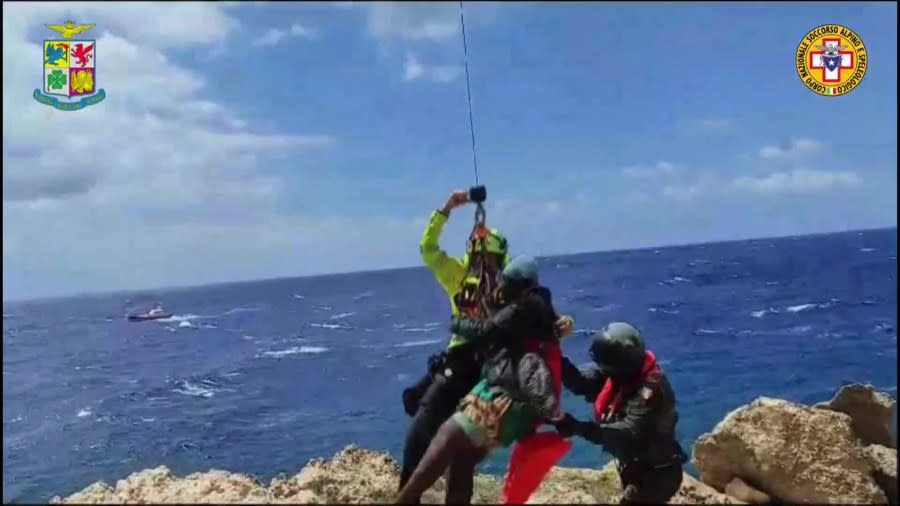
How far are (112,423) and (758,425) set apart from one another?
41.1 metres

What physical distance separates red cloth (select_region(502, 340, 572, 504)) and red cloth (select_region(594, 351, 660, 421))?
1.04 metres

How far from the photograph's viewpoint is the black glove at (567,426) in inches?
231

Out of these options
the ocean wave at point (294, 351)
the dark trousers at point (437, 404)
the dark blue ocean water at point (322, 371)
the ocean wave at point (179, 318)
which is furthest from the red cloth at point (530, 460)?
the ocean wave at point (179, 318)

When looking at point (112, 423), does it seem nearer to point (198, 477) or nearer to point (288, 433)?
point (288, 433)

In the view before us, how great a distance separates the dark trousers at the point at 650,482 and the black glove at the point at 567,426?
1389 millimetres

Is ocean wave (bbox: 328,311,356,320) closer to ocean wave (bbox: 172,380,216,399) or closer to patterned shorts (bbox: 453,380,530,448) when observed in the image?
ocean wave (bbox: 172,380,216,399)

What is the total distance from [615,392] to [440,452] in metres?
1.96

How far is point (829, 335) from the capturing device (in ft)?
182

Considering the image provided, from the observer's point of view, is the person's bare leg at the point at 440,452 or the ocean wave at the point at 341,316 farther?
the ocean wave at the point at 341,316

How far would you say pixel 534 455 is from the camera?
20.1 feet

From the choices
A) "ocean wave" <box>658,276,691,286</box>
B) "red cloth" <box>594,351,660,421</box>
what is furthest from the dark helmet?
"ocean wave" <box>658,276,691,286</box>

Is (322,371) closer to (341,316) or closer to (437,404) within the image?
(341,316)

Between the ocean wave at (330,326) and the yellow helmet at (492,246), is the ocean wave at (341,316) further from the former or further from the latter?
the yellow helmet at (492,246)

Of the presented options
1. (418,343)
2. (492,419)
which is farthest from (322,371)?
(492,419)
